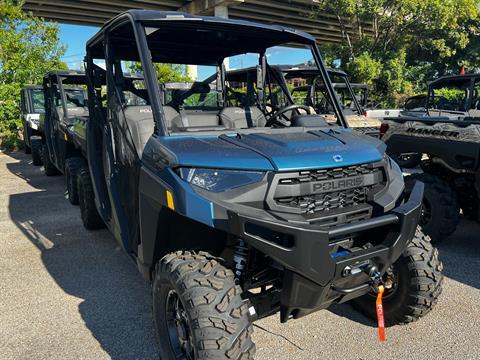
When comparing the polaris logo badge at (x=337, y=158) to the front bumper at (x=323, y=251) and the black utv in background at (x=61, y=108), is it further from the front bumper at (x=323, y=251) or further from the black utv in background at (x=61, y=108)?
the black utv in background at (x=61, y=108)

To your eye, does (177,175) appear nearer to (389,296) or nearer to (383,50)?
(389,296)

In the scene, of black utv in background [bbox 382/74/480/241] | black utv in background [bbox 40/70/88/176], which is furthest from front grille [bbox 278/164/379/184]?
black utv in background [bbox 40/70/88/176]

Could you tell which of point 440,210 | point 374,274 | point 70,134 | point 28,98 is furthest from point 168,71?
Result: point 28,98

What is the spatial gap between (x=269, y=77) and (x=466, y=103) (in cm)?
510

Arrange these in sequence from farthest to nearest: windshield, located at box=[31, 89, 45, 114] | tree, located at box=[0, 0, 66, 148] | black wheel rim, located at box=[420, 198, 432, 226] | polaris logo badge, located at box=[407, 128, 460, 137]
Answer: tree, located at box=[0, 0, 66, 148] < windshield, located at box=[31, 89, 45, 114] < black wheel rim, located at box=[420, 198, 432, 226] < polaris logo badge, located at box=[407, 128, 460, 137]

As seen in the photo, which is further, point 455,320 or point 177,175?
point 455,320

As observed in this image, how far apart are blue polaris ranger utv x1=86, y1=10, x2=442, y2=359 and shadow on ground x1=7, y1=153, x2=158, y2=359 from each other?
550 millimetres

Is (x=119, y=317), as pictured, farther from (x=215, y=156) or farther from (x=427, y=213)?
(x=427, y=213)

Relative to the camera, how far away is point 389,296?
3119 mm

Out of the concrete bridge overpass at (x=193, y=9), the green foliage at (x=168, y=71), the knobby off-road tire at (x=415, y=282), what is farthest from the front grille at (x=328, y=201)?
the concrete bridge overpass at (x=193, y=9)

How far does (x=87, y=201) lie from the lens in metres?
4.97

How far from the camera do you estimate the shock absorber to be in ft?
7.91

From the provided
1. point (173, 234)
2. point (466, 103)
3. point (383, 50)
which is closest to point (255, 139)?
point (173, 234)

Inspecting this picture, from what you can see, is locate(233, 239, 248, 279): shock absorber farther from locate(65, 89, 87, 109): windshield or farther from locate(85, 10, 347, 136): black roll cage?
locate(65, 89, 87, 109): windshield
